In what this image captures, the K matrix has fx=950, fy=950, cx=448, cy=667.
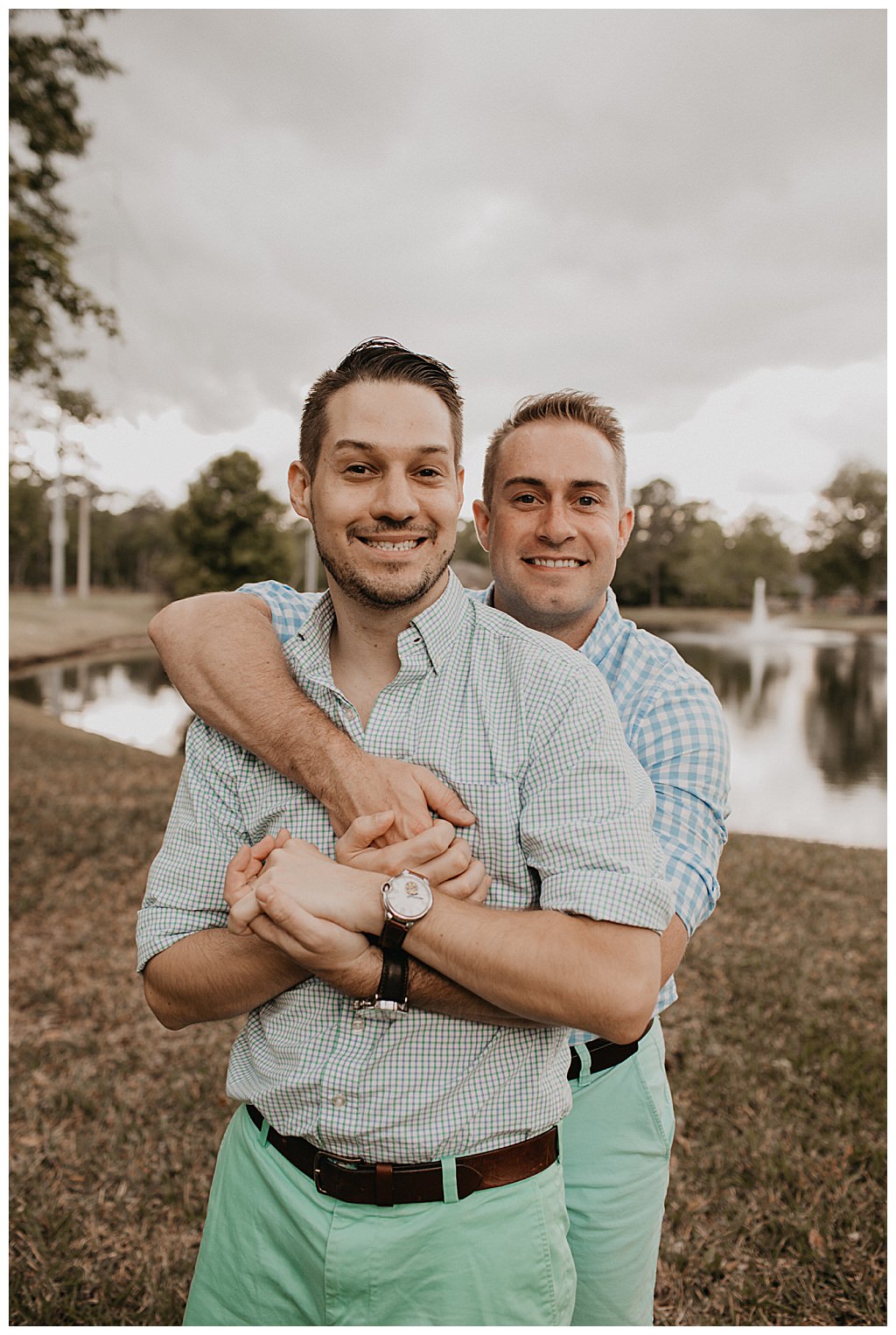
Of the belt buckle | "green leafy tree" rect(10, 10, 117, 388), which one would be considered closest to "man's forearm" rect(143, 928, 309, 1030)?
the belt buckle

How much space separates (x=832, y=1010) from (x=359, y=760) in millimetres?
5024

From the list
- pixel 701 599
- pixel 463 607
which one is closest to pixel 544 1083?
pixel 463 607

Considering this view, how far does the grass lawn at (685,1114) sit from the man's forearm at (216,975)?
7.45 feet

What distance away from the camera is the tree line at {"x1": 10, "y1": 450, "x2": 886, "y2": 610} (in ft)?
89.6

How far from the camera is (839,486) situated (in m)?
27.3

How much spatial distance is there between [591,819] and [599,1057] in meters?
0.94

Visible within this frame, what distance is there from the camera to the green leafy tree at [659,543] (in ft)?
87.9

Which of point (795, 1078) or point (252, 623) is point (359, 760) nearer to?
point (252, 623)

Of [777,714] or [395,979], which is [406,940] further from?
[777,714]

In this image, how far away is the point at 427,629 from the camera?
1716mm

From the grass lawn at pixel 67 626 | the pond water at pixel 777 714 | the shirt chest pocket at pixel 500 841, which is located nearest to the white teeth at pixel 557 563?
the shirt chest pocket at pixel 500 841

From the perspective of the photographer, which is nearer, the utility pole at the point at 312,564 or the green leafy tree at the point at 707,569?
the utility pole at the point at 312,564

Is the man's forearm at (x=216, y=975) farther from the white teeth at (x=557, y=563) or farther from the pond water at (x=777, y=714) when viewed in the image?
the pond water at (x=777, y=714)

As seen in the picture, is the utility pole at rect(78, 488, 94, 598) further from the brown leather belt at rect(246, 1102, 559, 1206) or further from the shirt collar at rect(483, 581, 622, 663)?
the brown leather belt at rect(246, 1102, 559, 1206)
